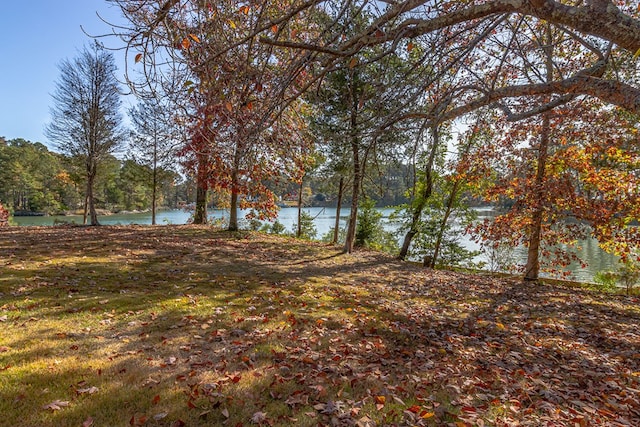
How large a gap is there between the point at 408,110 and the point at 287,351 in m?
3.57

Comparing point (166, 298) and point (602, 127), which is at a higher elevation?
point (602, 127)

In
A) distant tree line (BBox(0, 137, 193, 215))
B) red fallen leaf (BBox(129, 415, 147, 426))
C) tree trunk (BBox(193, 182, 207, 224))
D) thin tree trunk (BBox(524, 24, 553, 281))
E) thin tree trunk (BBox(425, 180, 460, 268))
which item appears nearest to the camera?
red fallen leaf (BBox(129, 415, 147, 426))

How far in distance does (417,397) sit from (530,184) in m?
8.04

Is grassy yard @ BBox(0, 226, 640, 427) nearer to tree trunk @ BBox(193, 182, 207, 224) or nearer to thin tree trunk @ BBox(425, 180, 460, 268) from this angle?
thin tree trunk @ BBox(425, 180, 460, 268)

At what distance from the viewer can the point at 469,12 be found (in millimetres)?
2863

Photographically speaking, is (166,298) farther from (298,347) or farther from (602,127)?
(602,127)

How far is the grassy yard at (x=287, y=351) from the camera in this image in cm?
244

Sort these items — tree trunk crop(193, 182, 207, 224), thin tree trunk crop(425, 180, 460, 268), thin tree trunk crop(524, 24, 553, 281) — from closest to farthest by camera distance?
1. thin tree trunk crop(524, 24, 553, 281)
2. thin tree trunk crop(425, 180, 460, 268)
3. tree trunk crop(193, 182, 207, 224)

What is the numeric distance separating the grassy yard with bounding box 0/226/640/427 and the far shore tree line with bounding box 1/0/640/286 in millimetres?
2075

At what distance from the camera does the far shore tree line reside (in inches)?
111

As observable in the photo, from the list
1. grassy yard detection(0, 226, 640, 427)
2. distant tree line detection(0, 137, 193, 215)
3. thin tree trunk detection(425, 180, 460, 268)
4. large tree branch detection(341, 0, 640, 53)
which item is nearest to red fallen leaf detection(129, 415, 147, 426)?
grassy yard detection(0, 226, 640, 427)

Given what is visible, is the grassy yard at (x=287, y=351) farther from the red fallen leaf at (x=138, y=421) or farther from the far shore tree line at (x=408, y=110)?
the far shore tree line at (x=408, y=110)

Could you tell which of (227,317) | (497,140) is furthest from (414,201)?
(227,317)

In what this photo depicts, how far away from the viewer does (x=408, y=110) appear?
435 centimetres
